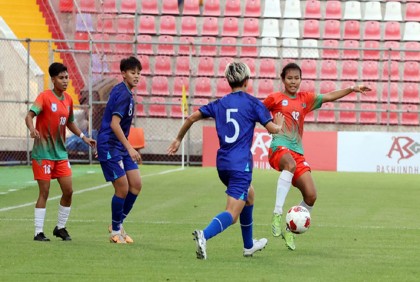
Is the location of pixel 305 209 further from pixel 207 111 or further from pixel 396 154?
pixel 396 154

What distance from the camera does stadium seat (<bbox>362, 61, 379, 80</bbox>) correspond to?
32.7 metres

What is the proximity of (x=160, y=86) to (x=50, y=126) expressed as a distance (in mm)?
20361

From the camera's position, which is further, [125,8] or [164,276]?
[125,8]

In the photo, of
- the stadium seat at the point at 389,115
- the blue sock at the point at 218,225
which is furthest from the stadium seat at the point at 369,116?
the blue sock at the point at 218,225

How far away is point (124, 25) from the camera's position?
3284cm

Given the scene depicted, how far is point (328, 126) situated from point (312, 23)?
4.12 metres

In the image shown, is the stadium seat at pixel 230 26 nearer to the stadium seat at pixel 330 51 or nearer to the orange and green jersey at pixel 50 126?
Answer: the stadium seat at pixel 330 51

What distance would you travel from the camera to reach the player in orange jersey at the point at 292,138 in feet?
40.6

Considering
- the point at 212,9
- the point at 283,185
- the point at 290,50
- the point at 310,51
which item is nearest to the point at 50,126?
the point at 283,185

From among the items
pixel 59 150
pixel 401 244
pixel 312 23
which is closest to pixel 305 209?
pixel 401 244

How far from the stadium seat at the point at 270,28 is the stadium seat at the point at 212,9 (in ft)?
5.14

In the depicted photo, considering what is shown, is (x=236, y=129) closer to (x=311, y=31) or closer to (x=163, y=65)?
(x=163, y=65)

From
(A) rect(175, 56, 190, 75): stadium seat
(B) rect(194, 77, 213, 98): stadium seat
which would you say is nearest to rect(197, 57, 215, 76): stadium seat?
(B) rect(194, 77, 213, 98): stadium seat

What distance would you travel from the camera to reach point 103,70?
3180cm
